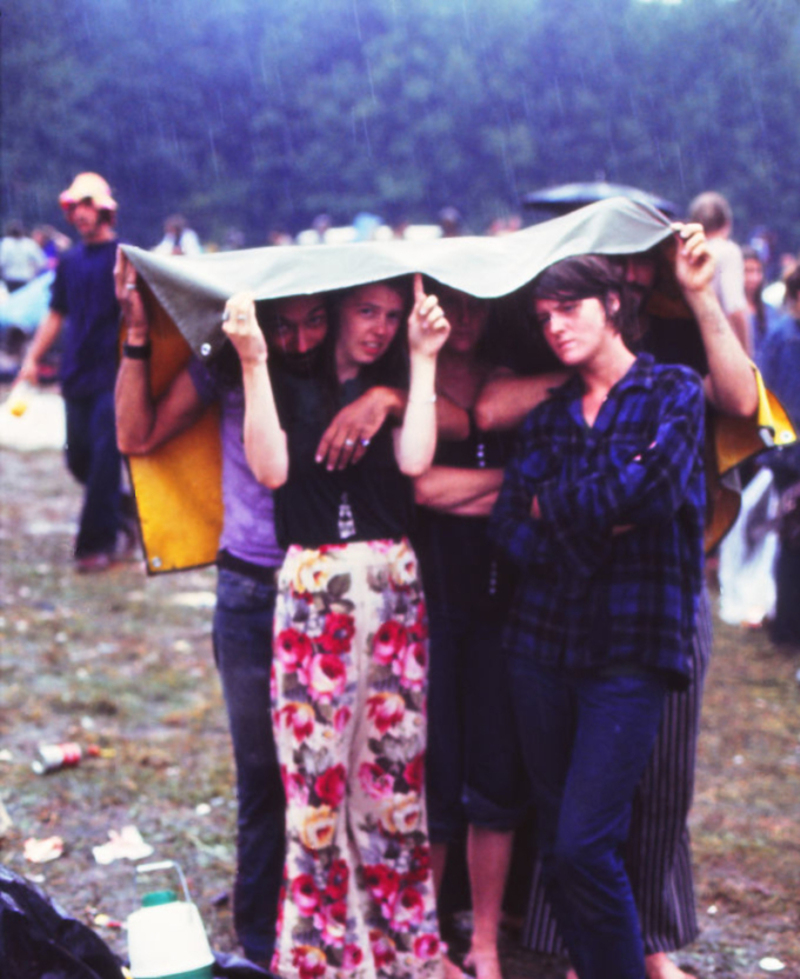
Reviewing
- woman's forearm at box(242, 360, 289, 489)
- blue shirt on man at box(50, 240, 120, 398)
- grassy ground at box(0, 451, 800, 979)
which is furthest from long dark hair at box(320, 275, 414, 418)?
blue shirt on man at box(50, 240, 120, 398)

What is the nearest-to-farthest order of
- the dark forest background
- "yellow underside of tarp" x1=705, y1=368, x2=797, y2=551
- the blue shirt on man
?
1. "yellow underside of tarp" x1=705, y1=368, x2=797, y2=551
2. the blue shirt on man
3. the dark forest background

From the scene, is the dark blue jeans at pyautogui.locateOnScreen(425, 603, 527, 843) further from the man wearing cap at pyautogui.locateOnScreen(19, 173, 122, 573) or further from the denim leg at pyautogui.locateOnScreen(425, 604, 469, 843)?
the man wearing cap at pyautogui.locateOnScreen(19, 173, 122, 573)

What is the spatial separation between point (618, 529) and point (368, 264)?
0.88 m

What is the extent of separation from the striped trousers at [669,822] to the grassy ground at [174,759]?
37 cm

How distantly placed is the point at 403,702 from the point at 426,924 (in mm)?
606

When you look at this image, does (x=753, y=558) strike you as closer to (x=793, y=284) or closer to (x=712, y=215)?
(x=793, y=284)

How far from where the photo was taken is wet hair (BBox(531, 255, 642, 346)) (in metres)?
2.79

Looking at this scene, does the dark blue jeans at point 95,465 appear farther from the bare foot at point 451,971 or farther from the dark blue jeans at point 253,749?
the bare foot at point 451,971

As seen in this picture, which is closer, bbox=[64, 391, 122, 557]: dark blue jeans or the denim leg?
the denim leg

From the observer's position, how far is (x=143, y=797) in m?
4.57

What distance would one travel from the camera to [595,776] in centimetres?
270

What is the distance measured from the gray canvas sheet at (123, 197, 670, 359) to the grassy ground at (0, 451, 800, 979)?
192 cm

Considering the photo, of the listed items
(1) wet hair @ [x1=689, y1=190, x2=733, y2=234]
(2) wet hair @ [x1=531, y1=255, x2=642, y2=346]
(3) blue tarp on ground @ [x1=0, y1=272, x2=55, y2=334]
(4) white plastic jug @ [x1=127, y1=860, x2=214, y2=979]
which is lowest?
(4) white plastic jug @ [x1=127, y1=860, x2=214, y2=979]

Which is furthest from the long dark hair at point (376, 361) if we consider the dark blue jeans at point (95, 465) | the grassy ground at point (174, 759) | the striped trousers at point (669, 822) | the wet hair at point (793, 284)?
the dark blue jeans at point (95, 465)
